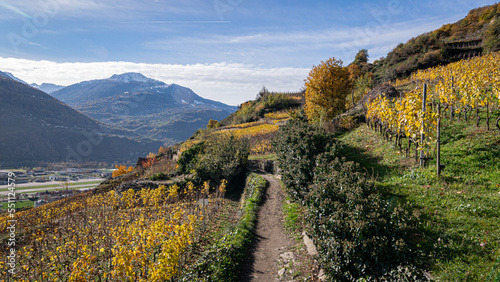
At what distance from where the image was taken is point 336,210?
5.41m

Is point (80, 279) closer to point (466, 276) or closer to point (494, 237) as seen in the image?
point (466, 276)

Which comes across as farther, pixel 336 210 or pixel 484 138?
pixel 484 138

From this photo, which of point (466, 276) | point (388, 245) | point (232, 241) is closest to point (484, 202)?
point (466, 276)

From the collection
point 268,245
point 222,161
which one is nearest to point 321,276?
point 268,245

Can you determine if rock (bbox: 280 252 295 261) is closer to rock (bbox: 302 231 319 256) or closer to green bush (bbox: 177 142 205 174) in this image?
rock (bbox: 302 231 319 256)

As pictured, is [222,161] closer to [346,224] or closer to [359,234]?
[346,224]

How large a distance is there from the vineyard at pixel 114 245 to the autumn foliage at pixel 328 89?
12.4 m

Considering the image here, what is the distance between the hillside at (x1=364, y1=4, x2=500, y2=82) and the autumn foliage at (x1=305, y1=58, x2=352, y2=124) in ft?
77.8

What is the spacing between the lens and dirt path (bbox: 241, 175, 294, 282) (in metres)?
6.59

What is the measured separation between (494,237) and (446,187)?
94.8 inches

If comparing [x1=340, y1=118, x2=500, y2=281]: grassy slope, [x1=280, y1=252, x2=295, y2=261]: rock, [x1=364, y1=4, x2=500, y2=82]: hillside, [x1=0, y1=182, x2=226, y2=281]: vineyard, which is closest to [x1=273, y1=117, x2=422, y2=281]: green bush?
[x1=340, y1=118, x2=500, y2=281]: grassy slope

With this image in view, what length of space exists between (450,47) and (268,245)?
48392 millimetres

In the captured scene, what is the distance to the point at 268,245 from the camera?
822cm

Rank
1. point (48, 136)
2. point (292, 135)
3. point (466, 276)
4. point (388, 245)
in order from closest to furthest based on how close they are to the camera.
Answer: point (466, 276), point (388, 245), point (292, 135), point (48, 136)
